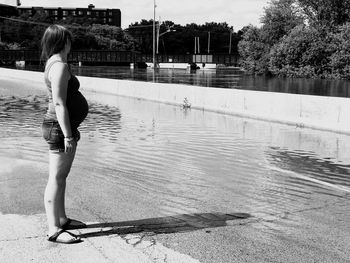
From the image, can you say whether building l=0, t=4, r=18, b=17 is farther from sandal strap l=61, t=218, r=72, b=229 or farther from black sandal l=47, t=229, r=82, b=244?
black sandal l=47, t=229, r=82, b=244

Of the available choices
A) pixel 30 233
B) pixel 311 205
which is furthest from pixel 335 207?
pixel 30 233

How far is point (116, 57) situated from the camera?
123812 millimetres

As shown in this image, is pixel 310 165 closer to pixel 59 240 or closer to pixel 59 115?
pixel 59 240

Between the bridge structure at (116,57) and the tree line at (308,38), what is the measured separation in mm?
46414

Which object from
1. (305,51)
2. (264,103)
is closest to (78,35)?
(305,51)

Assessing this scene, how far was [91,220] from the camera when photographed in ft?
18.3

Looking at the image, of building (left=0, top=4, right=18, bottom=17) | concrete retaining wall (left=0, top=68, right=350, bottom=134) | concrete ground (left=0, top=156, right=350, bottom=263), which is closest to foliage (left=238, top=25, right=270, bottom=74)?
concrete retaining wall (left=0, top=68, right=350, bottom=134)

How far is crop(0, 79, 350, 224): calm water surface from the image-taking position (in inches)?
270

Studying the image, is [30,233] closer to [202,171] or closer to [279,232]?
[279,232]

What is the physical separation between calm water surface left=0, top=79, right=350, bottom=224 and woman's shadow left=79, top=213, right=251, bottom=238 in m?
0.26

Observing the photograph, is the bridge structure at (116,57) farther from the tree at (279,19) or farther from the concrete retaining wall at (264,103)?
the concrete retaining wall at (264,103)

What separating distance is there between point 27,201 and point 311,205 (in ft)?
11.3

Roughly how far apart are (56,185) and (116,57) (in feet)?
397

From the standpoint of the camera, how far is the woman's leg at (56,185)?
15.4 ft
